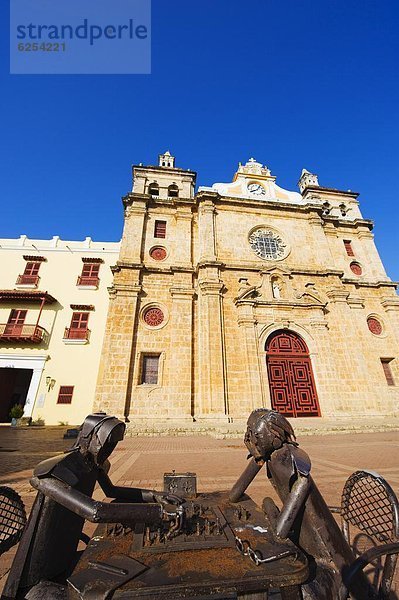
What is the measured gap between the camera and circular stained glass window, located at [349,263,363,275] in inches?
620

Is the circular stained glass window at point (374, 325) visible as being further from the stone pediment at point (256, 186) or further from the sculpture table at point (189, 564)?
the sculpture table at point (189, 564)

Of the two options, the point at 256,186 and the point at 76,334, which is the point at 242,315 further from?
the point at 256,186

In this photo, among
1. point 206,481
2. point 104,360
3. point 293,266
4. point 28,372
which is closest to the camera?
point 206,481

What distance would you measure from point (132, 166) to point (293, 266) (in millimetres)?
12601

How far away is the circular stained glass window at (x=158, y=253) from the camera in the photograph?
552 inches

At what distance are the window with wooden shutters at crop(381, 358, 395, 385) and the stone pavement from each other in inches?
228

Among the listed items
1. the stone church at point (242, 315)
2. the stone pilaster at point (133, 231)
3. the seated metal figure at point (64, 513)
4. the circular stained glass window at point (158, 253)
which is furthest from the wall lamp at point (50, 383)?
the seated metal figure at point (64, 513)

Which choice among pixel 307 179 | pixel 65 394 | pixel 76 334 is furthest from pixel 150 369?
pixel 307 179

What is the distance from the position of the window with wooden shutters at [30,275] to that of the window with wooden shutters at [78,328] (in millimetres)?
3771

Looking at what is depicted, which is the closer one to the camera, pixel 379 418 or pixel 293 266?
pixel 379 418

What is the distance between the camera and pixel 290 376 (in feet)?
38.1

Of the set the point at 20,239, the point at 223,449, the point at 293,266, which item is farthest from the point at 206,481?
the point at 20,239

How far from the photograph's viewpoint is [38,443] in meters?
8.00

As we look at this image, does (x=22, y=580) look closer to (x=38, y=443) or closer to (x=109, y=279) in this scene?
(x=38, y=443)
